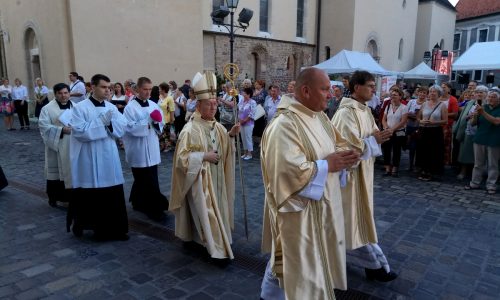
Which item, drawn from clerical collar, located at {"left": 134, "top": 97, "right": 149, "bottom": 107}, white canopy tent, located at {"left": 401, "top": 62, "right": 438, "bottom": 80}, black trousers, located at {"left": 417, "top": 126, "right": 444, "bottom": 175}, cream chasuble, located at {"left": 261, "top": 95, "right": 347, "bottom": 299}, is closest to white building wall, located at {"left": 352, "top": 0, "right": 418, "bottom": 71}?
white canopy tent, located at {"left": 401, "top": 62, "right": 438, "bottom": 80}

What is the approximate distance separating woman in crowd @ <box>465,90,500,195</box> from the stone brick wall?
14.5m

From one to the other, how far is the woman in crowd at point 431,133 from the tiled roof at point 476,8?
Result: 3872 centimetres

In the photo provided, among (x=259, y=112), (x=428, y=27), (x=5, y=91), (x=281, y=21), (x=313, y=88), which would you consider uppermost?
Answer: (x=428, y=27)

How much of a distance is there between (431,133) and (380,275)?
4.82 metres

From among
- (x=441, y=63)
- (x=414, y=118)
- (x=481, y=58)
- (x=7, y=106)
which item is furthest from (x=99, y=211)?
(x=441, y=63)

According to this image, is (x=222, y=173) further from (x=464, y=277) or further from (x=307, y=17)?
(x=307, y=17)

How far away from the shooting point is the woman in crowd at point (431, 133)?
733cm

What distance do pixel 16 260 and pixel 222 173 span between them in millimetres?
2390

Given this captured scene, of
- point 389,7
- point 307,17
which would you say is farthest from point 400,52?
point 307,17

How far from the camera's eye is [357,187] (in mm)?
3479

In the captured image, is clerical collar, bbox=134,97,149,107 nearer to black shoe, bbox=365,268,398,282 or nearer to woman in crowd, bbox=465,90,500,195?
black shoe, bbox=365,268,398,282

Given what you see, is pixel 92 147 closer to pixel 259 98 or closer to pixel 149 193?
pixel 149 193

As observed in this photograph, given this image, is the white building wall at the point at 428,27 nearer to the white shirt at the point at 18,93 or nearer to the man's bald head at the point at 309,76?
the white shirt at the point at 18,93

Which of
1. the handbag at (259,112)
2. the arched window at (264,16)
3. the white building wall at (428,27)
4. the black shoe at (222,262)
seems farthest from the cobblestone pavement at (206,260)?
the white building wall at (428,27)
